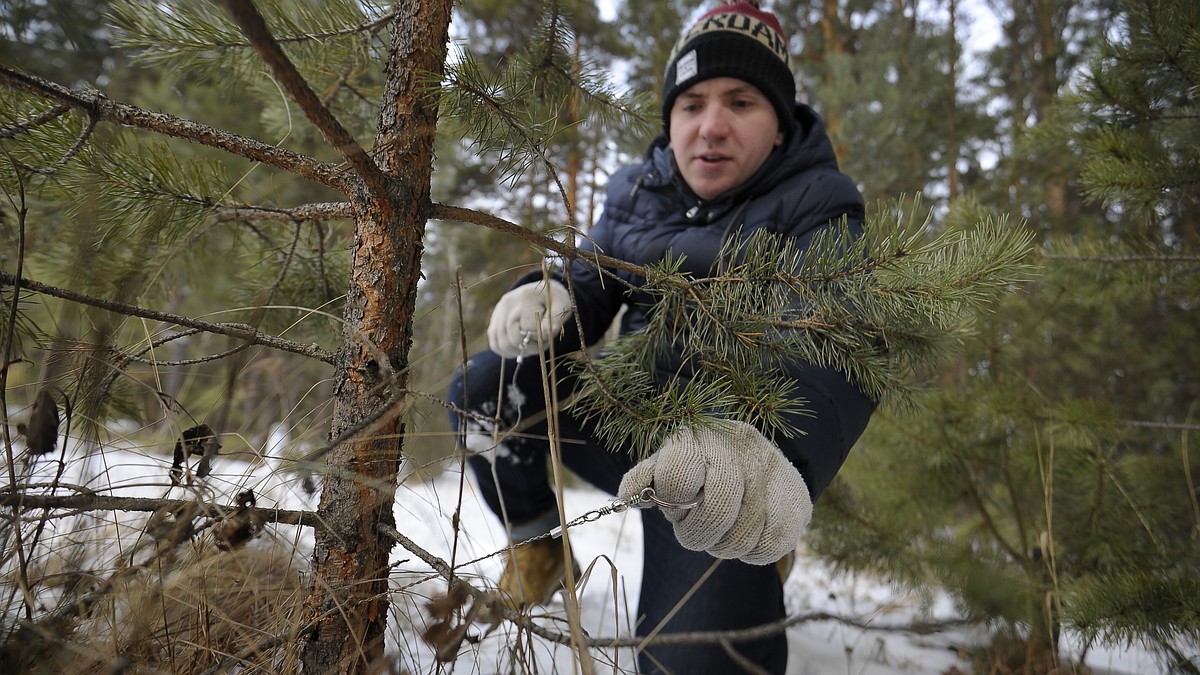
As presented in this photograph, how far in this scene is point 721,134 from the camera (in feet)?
5.17

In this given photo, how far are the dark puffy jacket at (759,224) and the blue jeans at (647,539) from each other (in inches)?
8.9

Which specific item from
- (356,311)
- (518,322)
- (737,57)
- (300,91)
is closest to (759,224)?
(737,57)

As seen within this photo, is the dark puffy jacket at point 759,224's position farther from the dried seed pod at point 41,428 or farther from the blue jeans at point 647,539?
the dried seed pod at point 41,428

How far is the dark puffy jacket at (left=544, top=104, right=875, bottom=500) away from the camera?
1.06 m

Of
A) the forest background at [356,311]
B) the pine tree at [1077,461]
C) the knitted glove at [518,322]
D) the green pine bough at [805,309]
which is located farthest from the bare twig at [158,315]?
the pine tree at [1077,461]

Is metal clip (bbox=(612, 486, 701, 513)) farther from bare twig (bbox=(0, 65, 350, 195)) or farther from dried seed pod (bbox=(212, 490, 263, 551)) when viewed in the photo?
bare twig (bbox=(0, 65, 350, 195))

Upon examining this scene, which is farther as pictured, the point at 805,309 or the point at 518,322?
the point at 518,322

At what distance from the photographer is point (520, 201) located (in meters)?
4.24

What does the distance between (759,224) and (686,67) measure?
1.69 feet

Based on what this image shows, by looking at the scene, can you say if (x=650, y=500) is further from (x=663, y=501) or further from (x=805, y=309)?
(x=805, y=309)

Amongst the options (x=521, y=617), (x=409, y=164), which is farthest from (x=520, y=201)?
(x=521, y=617)

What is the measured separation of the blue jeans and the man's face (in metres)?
0.64

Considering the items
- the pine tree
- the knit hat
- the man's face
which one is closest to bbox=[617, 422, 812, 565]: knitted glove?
the pine tree

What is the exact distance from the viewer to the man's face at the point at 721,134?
159cm
